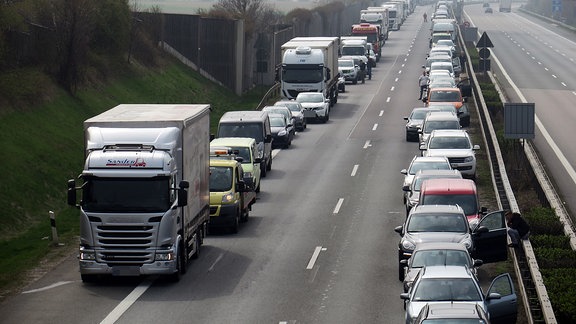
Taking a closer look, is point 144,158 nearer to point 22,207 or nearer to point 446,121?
point 22,207

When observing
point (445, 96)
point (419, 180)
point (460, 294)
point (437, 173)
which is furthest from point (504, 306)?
point (445, 96)

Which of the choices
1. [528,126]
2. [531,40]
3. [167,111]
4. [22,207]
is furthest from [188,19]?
[531,40]

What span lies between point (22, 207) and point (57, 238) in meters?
3.70

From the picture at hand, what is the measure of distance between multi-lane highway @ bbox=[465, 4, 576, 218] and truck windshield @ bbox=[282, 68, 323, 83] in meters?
11.4

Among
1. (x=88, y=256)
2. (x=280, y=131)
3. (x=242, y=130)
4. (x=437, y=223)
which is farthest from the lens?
(x=280, y=131)

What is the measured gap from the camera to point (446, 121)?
5047 centimetres

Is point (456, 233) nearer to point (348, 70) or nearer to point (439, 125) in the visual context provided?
point (439, 125)

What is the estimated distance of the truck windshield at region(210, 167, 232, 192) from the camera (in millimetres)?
34000

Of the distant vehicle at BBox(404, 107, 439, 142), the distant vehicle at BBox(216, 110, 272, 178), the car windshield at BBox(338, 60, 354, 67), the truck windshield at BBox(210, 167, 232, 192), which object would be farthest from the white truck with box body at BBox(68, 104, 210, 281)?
the car windshield at BBox(338, 60, 354, 67)

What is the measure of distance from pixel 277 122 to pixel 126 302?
28.6 m

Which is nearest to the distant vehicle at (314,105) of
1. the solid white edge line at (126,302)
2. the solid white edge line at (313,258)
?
the solid white edge line at (313,258)

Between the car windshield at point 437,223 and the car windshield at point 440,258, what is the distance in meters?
3.10

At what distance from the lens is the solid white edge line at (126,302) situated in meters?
24.1

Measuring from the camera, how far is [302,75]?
6644 cm
